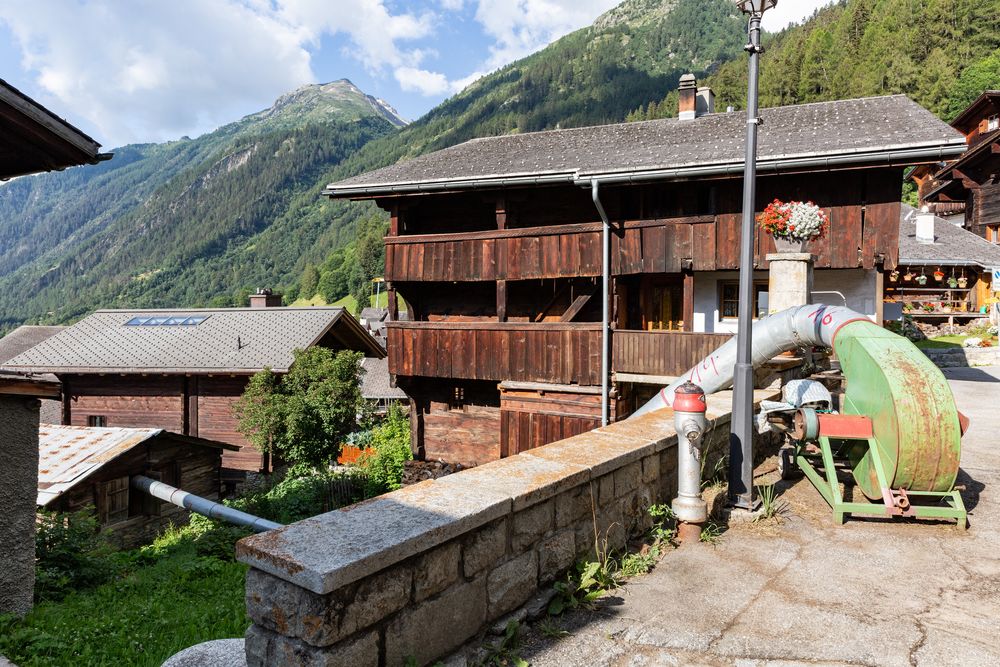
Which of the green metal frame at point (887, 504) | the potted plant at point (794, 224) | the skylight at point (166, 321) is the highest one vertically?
the potted plant at point (794, 224)

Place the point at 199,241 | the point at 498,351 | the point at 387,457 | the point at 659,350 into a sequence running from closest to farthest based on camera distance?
the point at 659,350 → the point at 498,351 → the point at 387,457 → the point at 199,241

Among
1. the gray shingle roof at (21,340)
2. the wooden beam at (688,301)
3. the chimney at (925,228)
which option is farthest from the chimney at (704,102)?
the gray shingle roof at (21,340)

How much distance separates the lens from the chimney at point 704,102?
1834cm

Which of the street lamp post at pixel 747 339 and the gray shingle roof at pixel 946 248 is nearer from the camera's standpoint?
the street lamp post at pixel 747 339

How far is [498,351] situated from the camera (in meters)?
15.2

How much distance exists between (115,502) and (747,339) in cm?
1421

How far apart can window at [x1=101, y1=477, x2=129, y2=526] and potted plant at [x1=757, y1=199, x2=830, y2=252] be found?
553 inches

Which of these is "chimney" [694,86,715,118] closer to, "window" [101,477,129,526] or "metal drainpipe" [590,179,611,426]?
"metal drainpipe" [590,179,611,426]

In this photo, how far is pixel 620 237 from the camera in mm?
14266

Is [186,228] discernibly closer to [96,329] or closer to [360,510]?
[96,329]

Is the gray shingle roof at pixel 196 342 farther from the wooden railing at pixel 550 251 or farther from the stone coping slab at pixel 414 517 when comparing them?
the stone coping slab at pixel 414 517

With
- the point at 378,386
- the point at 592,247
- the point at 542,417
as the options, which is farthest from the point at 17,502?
the point at 378,386

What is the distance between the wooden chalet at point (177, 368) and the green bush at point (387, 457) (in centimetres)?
373

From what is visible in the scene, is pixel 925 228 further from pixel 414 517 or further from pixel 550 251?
pixel 414 517
